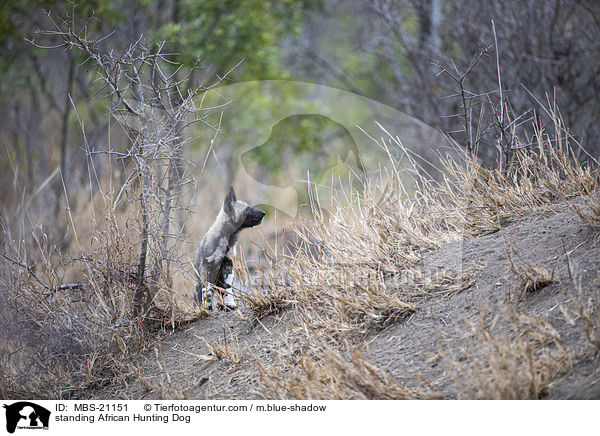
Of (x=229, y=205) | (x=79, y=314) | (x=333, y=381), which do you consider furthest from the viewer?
(x=229, y=205)

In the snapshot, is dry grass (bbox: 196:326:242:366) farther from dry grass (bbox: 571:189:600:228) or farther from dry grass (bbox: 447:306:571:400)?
dry grass (bbox: 571:189:600:228)

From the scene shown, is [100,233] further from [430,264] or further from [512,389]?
[512,389]

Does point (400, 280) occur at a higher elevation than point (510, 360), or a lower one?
higher

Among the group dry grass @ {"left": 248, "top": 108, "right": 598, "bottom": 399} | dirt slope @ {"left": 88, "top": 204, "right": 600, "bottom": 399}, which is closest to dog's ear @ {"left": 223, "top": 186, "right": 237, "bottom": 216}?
dry grass @ {"left": 248, "top": 108, "right": 598, "bottom": 399}

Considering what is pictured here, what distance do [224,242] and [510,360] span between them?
7.53ft

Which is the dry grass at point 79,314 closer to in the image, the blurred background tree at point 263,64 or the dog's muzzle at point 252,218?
the dog's muzzle at point 252,218

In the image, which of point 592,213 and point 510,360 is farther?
point 592,213

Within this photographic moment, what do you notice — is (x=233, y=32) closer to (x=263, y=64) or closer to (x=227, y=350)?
(x=263, y=64)
